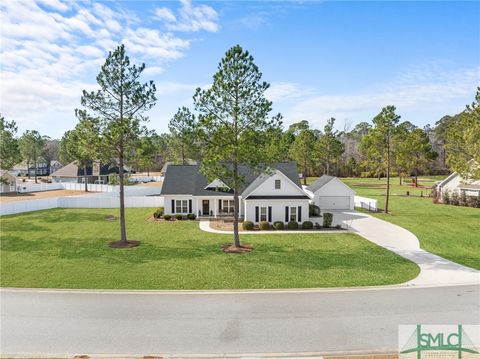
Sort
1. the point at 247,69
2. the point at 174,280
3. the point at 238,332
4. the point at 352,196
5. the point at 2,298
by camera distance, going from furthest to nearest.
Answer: the point at 352,196 < the point at 247,69 < the point at 174,280 < the point at 2,298 < the point at 238,332

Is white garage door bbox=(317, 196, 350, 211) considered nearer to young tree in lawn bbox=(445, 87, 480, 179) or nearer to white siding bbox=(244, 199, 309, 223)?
white siding bbox=(244, 199, 309, 223)

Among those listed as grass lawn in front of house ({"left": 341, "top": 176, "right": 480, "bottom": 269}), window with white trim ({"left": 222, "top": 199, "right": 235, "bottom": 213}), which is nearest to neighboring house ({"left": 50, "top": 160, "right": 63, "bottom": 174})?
window with white trim ({"left": 222, "top": 199, "right": 235, "bottom": 213})

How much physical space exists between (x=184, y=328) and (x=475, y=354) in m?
8.96

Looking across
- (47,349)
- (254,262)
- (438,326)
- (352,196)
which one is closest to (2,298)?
(47,349)

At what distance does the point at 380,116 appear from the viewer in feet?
117

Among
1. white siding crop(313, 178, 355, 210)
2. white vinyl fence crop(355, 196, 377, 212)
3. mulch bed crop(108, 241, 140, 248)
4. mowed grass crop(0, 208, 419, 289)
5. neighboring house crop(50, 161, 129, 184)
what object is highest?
neighboring house crop(50, 161, 129, 184)

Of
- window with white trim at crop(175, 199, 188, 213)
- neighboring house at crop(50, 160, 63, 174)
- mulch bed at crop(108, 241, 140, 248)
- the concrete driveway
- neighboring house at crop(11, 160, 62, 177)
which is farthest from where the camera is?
neighboring house at crop(50, 160, 63, 174)

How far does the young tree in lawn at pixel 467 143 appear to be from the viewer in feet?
91.2

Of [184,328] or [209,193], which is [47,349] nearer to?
[184,328]

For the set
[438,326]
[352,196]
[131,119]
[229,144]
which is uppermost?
[131,119]

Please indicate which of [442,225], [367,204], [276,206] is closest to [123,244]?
[276,206]

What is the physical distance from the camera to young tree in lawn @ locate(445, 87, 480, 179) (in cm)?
2781

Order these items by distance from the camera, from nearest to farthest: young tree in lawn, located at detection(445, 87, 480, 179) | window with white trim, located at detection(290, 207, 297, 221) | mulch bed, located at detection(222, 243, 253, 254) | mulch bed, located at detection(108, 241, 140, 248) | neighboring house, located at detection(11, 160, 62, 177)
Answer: mulch bed, located at detection(222, 243, 253, 254) → mulch bed, located at detection(108, 241, 140, 248) → young tree in lawn, located at detection(445, 87, 480, 179) → window with white trim, located at detection(290, 207, 297, 221) → neighboring house, located at detection(11, 160, 62, 177)

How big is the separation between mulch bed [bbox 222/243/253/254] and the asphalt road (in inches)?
280
